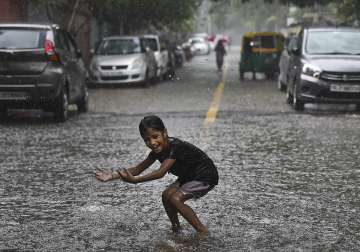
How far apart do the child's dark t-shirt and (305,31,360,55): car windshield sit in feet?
39.2

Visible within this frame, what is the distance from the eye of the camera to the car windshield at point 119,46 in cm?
2705

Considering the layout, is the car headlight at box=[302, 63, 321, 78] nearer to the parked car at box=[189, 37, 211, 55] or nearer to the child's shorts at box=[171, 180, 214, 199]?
the child's shorts at box=[171, 180, 214, 199]

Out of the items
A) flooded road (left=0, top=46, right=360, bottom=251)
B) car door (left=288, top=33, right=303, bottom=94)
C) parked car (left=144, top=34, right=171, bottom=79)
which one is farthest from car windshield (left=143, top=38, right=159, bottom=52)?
Answer: flooded road (left=0, top=46, right=360, bottom=251)

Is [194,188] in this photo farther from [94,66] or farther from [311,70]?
[94,66]

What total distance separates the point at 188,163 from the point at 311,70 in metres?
11.0

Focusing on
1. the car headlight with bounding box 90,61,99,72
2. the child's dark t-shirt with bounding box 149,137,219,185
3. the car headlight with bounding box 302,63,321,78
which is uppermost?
the child's dark t-shirt with bounding box 149,137,219,185

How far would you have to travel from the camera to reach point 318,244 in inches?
231

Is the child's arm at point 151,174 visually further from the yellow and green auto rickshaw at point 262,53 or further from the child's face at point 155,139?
the yellow and green auto rickshaw at point 262,53

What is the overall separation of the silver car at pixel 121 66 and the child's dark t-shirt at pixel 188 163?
1991cm

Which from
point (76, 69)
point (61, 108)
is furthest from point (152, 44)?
point (61, 108)

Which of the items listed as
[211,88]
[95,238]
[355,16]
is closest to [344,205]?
[95,238]

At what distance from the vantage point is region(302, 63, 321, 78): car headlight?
1653 centimetres

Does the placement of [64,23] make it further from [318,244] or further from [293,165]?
[318,244]

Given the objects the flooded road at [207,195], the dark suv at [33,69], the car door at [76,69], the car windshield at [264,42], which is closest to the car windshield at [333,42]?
the flooded road at [207,195]
